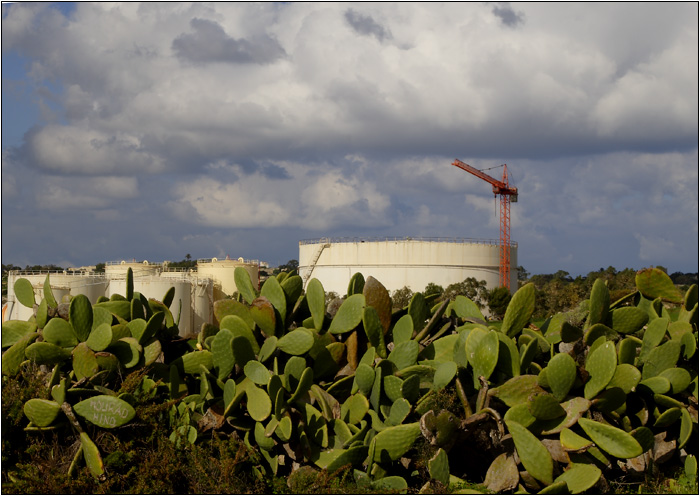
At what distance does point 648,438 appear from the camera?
6.53 metres

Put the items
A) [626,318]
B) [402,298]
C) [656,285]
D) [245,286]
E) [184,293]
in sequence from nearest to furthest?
[626,318]
[245,286]
[656,285]
[184,293]
[402,298]

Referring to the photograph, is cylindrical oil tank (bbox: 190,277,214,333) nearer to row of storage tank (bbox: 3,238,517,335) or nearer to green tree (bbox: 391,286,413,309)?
row of storage tank (bbox: 3,238,517,335)

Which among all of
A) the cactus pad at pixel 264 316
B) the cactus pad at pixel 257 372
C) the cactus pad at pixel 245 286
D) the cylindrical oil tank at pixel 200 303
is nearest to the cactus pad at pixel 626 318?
the cactus pad at pixel 264 316

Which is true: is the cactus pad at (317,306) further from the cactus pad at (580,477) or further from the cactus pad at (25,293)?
the cactus pad at (25,293)

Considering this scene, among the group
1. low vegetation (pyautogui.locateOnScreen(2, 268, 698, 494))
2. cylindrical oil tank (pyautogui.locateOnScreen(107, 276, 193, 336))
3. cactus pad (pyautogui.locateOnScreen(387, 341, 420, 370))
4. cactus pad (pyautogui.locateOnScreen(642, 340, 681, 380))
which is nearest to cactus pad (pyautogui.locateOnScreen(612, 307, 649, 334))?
low vegetation (pyautogui.locateOnScreen(2, 268, 698, 494))

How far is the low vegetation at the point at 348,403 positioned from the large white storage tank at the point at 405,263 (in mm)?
37789

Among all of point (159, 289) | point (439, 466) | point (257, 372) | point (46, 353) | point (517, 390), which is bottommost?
point (439, 466)

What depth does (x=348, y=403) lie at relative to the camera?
678cm

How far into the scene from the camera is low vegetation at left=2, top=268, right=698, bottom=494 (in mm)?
Answer: 6215

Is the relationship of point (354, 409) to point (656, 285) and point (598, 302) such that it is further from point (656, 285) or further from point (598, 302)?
point (656, 285)

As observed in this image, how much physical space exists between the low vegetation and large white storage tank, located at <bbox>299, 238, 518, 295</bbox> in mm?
37789

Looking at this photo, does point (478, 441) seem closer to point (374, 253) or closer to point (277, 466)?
point (277, 466)

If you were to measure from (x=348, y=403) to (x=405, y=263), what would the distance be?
130ft

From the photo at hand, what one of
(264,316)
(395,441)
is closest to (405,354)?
(395,441)
